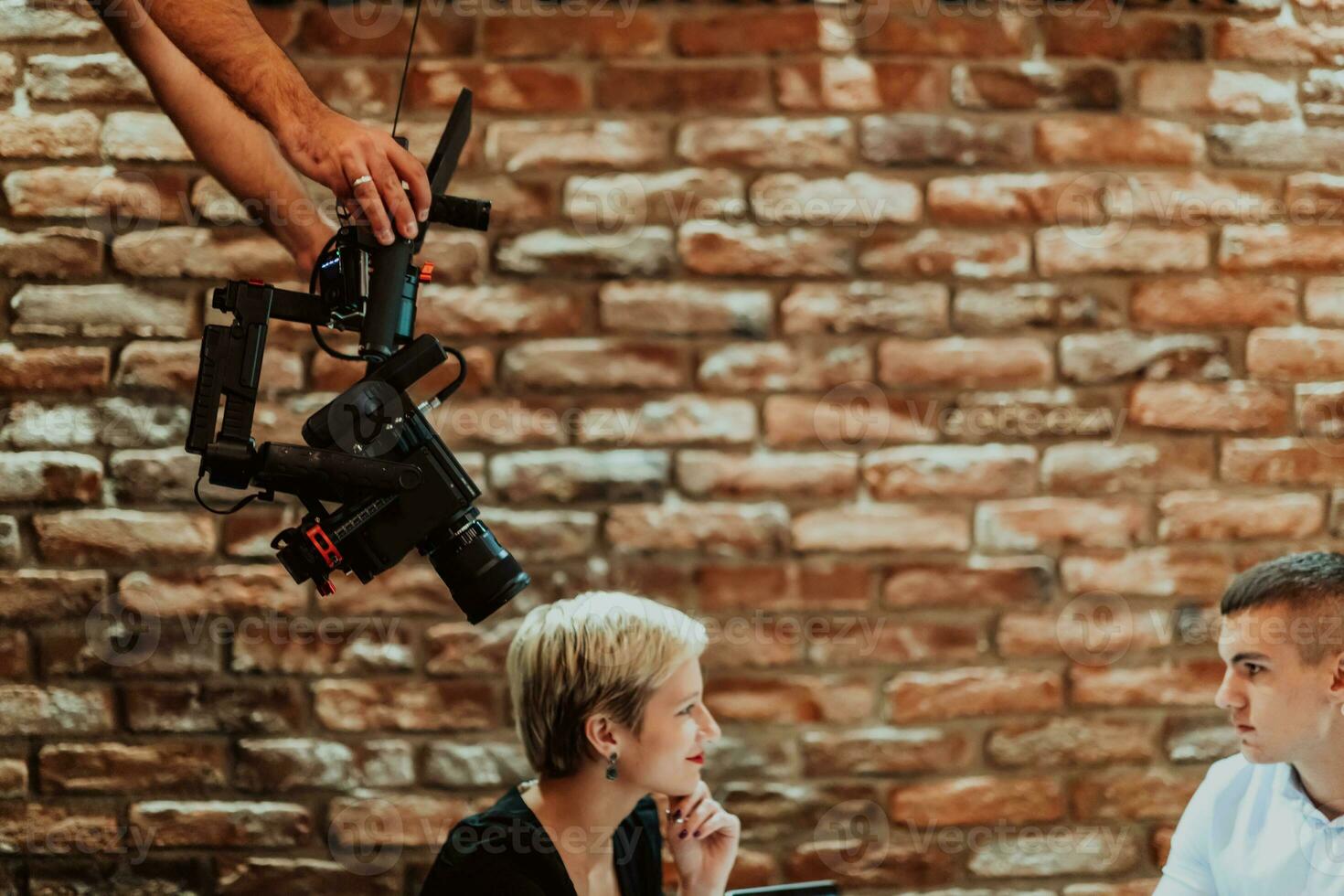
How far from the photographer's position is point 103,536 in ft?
5.59

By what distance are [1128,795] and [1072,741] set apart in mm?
115

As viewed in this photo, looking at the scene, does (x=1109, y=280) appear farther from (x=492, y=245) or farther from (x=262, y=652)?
(x=262, y=652)

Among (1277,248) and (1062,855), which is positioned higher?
(1277,248)

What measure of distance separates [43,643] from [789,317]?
1137 millimetres

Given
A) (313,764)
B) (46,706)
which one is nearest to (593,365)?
(313,764)

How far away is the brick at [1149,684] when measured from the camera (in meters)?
1.78

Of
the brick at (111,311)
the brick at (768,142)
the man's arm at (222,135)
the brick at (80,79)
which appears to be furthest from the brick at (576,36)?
the brick at (111,311)

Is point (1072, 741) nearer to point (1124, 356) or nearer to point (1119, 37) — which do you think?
point (1124, 356)

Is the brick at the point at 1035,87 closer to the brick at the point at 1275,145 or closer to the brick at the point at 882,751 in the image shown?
the brick at the point at 1275,145

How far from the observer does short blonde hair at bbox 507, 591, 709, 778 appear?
4.72ft

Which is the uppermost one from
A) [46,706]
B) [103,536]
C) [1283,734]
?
[103,536]

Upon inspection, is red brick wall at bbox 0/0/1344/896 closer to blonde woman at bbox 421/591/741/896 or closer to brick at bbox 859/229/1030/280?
brick at bbox 859/229/1030/280

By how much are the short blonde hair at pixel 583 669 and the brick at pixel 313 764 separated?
331 mm

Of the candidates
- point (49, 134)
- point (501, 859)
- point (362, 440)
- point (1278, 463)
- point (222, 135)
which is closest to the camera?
point (362, 440)
